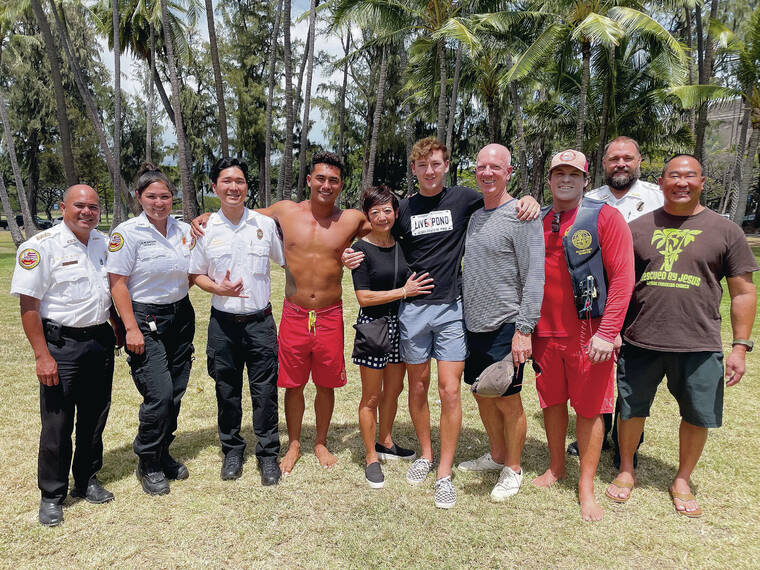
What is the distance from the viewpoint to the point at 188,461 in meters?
4.08

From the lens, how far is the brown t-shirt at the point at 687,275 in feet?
10.5

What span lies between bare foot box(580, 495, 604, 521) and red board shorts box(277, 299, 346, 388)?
6.28ft

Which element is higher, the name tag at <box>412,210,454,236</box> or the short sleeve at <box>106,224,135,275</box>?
the name tag at <box>412,210,454,236</box>

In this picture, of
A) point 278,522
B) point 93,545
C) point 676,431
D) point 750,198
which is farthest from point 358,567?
point 750,198

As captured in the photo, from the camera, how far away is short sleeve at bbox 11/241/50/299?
2.93 m

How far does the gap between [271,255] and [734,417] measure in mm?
4788

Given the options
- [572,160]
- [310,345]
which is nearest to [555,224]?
[572,160]

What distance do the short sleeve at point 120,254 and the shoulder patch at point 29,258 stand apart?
39cm

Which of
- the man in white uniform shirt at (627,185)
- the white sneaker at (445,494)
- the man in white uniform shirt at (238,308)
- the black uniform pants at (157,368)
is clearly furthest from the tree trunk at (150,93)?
the white sneaker at (445,494)

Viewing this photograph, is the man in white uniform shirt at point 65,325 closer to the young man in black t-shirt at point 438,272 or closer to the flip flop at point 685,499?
the young man in black t-shirt at point 438,272

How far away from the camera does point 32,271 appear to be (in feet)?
9.71

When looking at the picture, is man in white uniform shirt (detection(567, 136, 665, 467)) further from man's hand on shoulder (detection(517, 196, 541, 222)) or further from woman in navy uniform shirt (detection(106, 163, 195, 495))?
woman in navy uniform shirt (detection(106, 163, 195, 495))

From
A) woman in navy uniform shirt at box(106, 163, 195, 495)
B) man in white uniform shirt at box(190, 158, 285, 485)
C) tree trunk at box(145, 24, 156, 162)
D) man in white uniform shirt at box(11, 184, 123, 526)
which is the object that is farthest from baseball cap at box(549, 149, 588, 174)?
tree trunk at box(145, 24, 156, 162)

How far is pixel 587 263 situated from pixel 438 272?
0.98 m
